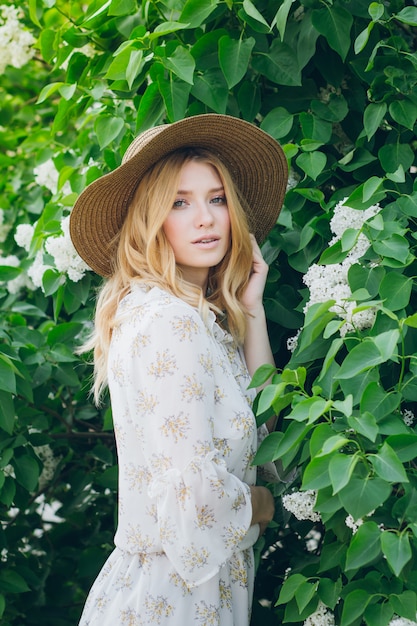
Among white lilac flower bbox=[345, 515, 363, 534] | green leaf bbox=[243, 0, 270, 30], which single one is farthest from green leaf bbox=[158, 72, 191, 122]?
white lilac flower bbox=[345, 515, 363, 534]

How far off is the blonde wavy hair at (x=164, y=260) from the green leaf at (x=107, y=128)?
1.24 ft

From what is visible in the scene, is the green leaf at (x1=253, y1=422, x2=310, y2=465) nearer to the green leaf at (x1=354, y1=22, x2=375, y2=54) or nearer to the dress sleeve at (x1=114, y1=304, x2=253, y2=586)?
the dress sleeve at (x1=114, y1=304, x2=253, y2=586)

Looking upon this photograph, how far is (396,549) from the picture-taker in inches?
57.7

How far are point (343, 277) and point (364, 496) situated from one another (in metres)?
0.52

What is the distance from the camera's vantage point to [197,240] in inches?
78.8

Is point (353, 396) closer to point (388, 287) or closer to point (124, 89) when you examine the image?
point (388, 287)

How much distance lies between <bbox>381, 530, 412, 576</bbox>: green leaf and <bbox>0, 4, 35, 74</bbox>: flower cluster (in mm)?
2138

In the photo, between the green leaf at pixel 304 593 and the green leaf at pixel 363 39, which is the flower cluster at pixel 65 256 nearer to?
the green leaf at pixel 363 39

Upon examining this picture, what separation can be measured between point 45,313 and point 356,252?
4.89ft

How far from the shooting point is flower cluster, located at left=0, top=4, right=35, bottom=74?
2.96 metres

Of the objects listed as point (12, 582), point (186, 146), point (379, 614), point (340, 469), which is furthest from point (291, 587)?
point (12, 582)

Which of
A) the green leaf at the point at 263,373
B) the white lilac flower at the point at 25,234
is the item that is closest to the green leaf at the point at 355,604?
the green leaf at the point at 263,373

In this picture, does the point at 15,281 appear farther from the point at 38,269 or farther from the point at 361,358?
the point at 361,358

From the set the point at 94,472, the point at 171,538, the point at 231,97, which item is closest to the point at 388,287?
the point at 171,538
